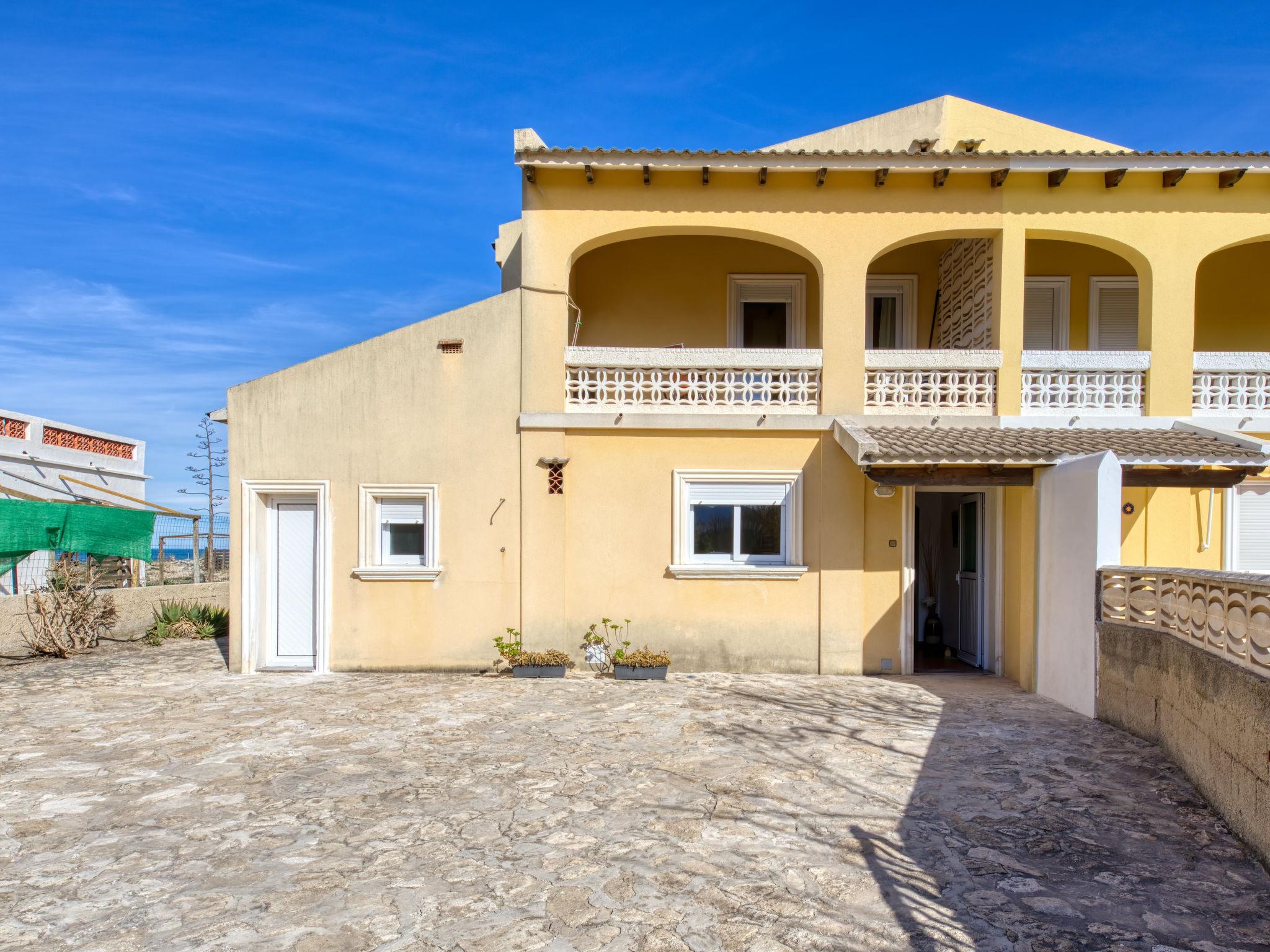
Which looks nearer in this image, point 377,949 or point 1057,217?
point 377,949

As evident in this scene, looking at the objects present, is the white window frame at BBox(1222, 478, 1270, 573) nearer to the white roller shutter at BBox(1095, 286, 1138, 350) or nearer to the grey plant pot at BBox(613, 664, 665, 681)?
the white roller shutter at BBox(1095, 286, 1138, 350)

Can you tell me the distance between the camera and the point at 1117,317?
12.6 metres

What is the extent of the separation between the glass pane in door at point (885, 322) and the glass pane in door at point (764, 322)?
1.52m

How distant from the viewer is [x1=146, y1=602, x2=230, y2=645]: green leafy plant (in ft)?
46.1

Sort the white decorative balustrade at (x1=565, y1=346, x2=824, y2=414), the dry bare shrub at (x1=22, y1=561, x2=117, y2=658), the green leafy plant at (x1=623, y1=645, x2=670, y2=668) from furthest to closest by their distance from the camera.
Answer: the dry bare shrub at (x1=22, y1=561, x2=117, y2=658)
the white decorative balustrade at (x1=565, y1=346, x2=824, y2=414)
the green leafy plant at (x1=623, y1=645, x2=670, y2=668)

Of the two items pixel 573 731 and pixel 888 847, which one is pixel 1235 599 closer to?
pixel 888 847

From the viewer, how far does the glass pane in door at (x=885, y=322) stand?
12.8 metres

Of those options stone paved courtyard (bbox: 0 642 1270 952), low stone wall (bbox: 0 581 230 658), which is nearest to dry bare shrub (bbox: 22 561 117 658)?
low stone wall (bbox: 0 581 230 658)

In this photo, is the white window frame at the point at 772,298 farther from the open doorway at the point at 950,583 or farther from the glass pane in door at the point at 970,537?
the glass pane in door at the point at 970,537

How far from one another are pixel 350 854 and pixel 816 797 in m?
3.35

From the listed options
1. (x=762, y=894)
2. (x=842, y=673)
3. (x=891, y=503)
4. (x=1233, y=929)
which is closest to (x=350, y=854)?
(x=762, y=894)

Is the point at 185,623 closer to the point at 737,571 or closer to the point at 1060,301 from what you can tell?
the point at 737,571

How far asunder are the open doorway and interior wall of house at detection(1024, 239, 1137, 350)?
3.36 meters

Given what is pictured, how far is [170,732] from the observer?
305 inches
